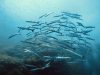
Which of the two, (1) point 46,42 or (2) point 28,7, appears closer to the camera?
(1) point 46,42

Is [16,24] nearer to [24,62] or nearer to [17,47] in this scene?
[17,47]

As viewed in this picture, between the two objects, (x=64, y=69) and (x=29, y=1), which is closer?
(x=64, y=69)

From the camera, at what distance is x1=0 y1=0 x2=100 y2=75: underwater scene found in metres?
8.14

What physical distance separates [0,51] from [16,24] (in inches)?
128

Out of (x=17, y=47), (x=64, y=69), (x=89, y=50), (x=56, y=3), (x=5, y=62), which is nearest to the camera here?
(x=5, y=62)

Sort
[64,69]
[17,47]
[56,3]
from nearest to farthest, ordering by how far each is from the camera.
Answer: [64,69], [17,47], [56,3]

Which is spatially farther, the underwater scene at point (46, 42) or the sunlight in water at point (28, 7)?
the sunlight in water at point (28, 7)

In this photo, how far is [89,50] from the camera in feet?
36.2

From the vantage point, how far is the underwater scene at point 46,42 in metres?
8.14

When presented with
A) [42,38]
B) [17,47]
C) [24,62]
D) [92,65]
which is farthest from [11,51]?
[92,65]

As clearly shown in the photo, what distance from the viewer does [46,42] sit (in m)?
8.05

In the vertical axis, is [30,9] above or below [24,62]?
above

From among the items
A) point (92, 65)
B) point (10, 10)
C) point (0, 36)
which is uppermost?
point (10, 10)

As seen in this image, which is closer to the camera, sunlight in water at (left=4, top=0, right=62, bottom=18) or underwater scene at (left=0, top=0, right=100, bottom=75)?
underwater scene at (left=0, top=0, right=100, bottom=75)
